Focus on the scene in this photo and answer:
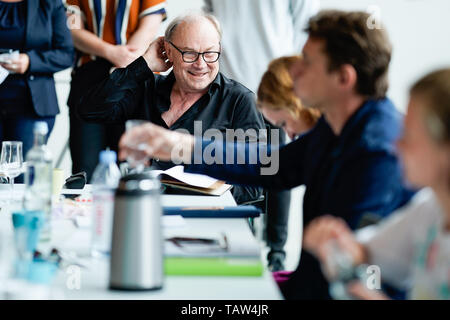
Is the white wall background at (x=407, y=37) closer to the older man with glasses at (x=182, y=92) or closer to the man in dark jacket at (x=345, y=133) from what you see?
the older man with glasses at (x=182, y=92)

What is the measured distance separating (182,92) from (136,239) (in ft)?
5.41

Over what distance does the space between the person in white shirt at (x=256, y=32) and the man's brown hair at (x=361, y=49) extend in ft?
6.01

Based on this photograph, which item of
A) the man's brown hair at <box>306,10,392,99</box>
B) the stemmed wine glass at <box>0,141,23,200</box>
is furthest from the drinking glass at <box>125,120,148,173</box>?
the stemmed wine glass at <box>0,141,23,200</box>

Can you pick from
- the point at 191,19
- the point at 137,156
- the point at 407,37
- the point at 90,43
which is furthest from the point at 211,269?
the point at 407,37

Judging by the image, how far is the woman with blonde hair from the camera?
6.77ft

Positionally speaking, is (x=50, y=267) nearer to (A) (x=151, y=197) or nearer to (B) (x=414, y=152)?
(A) (x=151, y=197)

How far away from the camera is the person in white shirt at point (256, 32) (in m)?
3.43

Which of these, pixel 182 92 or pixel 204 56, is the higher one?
pixel 204 56

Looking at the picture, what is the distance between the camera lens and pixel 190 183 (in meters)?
2.32

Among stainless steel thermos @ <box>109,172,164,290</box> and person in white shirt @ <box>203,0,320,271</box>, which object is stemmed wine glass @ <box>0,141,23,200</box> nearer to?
stainless steel thermos @ <box>109,172,164,290</box>

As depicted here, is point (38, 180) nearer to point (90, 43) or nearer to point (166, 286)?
point (166, 286)
